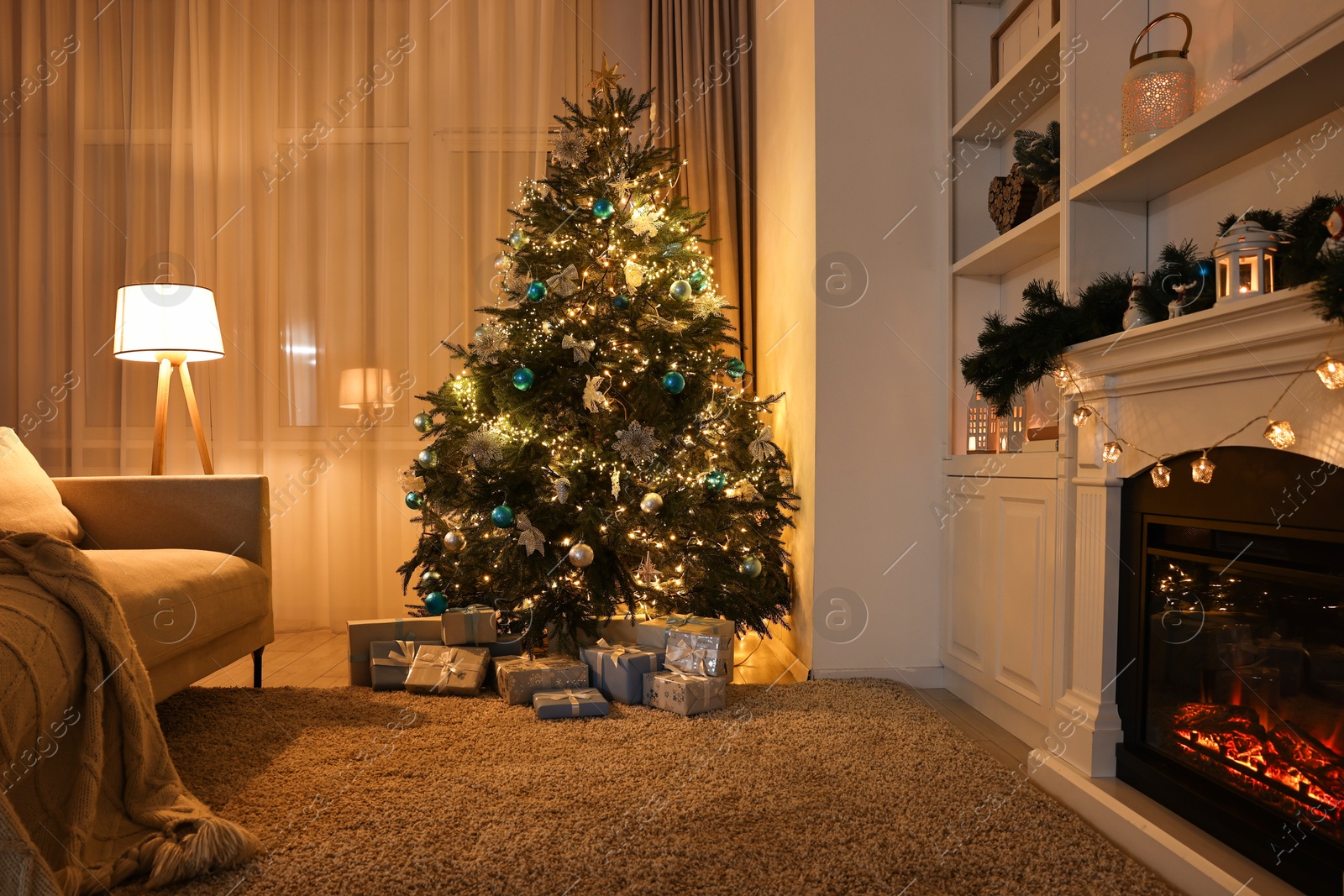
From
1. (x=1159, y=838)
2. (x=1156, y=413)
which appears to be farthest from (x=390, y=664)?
(x=1156, y=413)

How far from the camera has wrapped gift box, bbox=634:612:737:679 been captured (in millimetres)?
2283

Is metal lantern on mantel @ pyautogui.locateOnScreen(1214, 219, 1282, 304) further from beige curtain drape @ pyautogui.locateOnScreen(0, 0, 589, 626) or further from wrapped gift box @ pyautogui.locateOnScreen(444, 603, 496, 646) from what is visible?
beige curtain drape @ pyautogui.locateOnScreen(0, 0, 589, 626)

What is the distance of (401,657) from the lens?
8.05 feet

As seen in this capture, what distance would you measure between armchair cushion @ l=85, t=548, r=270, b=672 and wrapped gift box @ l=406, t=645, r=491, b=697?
463 mm

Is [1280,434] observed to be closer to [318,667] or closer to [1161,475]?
[1161,475]

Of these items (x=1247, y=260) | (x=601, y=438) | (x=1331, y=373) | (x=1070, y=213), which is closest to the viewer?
(x=1331, y=373)

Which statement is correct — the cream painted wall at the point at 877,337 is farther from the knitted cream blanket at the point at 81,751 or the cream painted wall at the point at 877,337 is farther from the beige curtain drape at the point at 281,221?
the knitted cream blanket at the point at 81,751

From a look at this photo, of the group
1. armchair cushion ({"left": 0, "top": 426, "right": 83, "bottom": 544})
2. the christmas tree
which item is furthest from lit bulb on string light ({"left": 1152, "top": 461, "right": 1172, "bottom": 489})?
armchair cushion ({"left": 0, "top": 426, "right": 83, "bottom": 544})

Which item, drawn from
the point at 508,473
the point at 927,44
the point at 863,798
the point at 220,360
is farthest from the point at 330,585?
the point at 927,44

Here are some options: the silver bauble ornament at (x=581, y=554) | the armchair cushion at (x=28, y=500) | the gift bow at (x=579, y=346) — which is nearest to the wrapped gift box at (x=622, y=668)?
the silver bauble ornament at (x=581, y=554)

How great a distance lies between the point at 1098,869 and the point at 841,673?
1.21 meters

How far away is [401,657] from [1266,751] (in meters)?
2.03

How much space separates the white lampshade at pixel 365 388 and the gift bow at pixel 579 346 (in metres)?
1.23

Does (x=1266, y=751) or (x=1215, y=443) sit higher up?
(x=1215, y=443)
